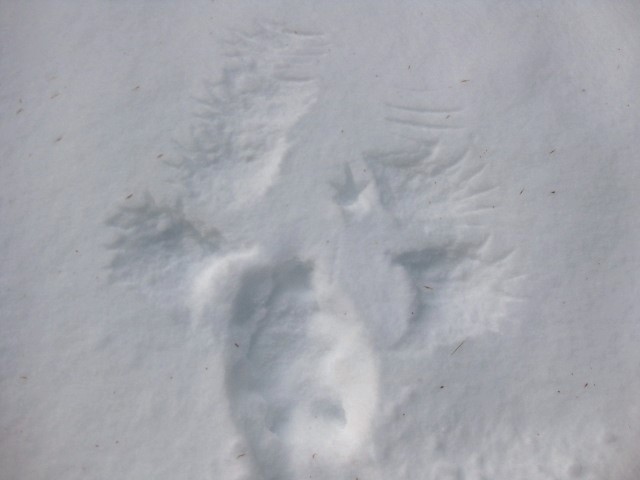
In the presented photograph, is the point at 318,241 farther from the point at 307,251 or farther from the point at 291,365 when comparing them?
the point at 291,365

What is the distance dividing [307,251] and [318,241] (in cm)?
3

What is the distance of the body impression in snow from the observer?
99 centimetres

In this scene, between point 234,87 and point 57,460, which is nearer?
point 57,460

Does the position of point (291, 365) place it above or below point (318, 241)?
below

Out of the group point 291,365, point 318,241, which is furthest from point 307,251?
point 291,365

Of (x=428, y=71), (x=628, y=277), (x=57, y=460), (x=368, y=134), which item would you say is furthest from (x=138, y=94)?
(x=628, y=277)

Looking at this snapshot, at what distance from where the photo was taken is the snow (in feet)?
3.17

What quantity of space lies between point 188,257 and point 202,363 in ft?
0.72

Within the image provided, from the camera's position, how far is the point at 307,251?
102 centimetres

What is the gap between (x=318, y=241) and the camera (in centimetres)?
102

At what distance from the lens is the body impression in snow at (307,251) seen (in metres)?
0.99

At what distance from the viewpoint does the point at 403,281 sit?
103 cm

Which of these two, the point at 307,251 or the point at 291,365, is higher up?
the point at 307,251

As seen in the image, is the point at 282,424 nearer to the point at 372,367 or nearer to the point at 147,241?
the point at 372,367
